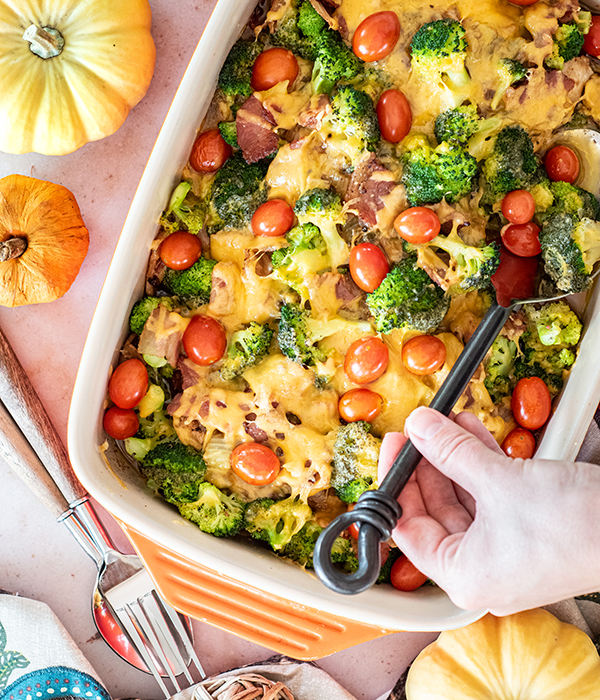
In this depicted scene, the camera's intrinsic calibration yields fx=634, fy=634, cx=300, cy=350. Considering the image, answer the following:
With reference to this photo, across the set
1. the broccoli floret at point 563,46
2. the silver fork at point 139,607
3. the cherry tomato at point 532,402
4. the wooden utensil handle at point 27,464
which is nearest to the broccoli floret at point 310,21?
the broccoli floret at point 563,46

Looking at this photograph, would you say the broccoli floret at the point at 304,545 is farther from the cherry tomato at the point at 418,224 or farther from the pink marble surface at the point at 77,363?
the cherry tomato at the point at 418,224

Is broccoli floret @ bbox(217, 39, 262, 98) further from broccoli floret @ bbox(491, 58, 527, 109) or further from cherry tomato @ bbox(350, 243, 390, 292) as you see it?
broccoli floret @ bbox(491, 58, 527, 109)

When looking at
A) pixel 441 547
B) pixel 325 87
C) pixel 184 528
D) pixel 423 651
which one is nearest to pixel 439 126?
pixel 325 87

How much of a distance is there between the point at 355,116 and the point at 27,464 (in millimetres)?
1719

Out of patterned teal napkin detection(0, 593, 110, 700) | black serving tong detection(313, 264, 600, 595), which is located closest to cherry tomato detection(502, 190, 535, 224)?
black serving tong detection(313, 264, 600, 595)

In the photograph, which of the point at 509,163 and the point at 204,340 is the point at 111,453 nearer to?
the point at 204,340

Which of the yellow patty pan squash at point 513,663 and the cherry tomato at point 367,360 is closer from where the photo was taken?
the cherry tomato at point 367,360

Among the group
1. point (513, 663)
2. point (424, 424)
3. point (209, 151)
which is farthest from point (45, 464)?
point (513, 663)

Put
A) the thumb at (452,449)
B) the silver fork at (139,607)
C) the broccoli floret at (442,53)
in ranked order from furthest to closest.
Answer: the silver fork at (139,607), the broccoli floret at (442,53), the thumb at (452,449)

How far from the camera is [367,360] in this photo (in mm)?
1992

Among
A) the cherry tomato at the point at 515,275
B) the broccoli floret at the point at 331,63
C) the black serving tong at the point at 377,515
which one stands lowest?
the cherry tomato at the point at 515,275

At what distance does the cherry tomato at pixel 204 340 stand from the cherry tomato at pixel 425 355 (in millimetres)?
607

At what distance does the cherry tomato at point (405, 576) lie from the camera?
7.25 ft

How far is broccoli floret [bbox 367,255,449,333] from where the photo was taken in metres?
1.94
